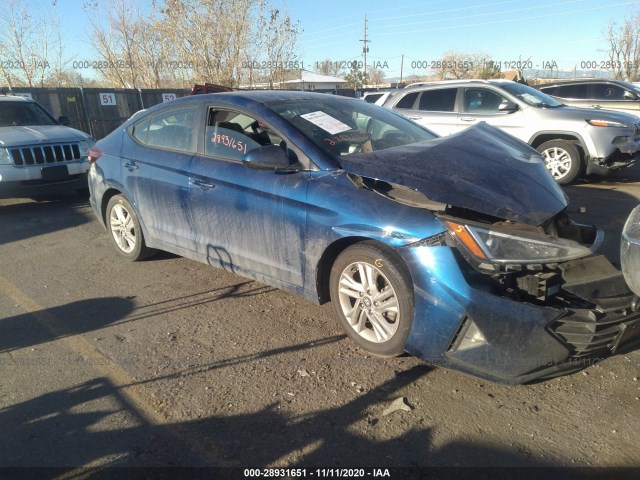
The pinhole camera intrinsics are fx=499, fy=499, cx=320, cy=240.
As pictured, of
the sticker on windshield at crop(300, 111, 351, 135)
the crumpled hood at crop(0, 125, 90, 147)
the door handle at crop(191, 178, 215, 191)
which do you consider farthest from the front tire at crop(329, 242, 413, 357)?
the crumpled hood at crop(0, 125, 90, 147)

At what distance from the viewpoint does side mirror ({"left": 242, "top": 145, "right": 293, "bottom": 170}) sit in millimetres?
3438

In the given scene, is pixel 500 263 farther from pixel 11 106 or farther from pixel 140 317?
pixel 11 106

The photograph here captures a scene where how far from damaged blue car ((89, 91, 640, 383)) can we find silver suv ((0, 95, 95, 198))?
3.37 m

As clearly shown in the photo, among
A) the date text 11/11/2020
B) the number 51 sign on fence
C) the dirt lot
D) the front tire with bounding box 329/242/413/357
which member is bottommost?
the dirt lot

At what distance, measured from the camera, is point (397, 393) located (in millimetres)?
2885

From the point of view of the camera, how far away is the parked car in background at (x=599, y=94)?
1153cm

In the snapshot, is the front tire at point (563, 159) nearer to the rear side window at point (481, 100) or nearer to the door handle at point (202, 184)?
the rear side window at point (481, 100)

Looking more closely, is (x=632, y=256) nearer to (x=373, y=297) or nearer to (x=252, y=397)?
(x=373, y=297)

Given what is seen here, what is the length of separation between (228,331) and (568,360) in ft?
7.32

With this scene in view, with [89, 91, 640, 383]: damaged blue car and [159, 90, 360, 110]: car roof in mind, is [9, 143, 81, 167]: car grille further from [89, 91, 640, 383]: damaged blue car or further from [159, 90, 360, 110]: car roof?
[159, 90, 360, 110]: car roof

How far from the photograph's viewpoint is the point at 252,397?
113 inches

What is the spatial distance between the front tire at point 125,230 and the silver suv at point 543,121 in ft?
20.4

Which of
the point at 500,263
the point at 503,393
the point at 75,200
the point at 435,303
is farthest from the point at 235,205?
the point at 75,200

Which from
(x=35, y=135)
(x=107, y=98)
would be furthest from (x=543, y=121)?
(x=107, y=98)
